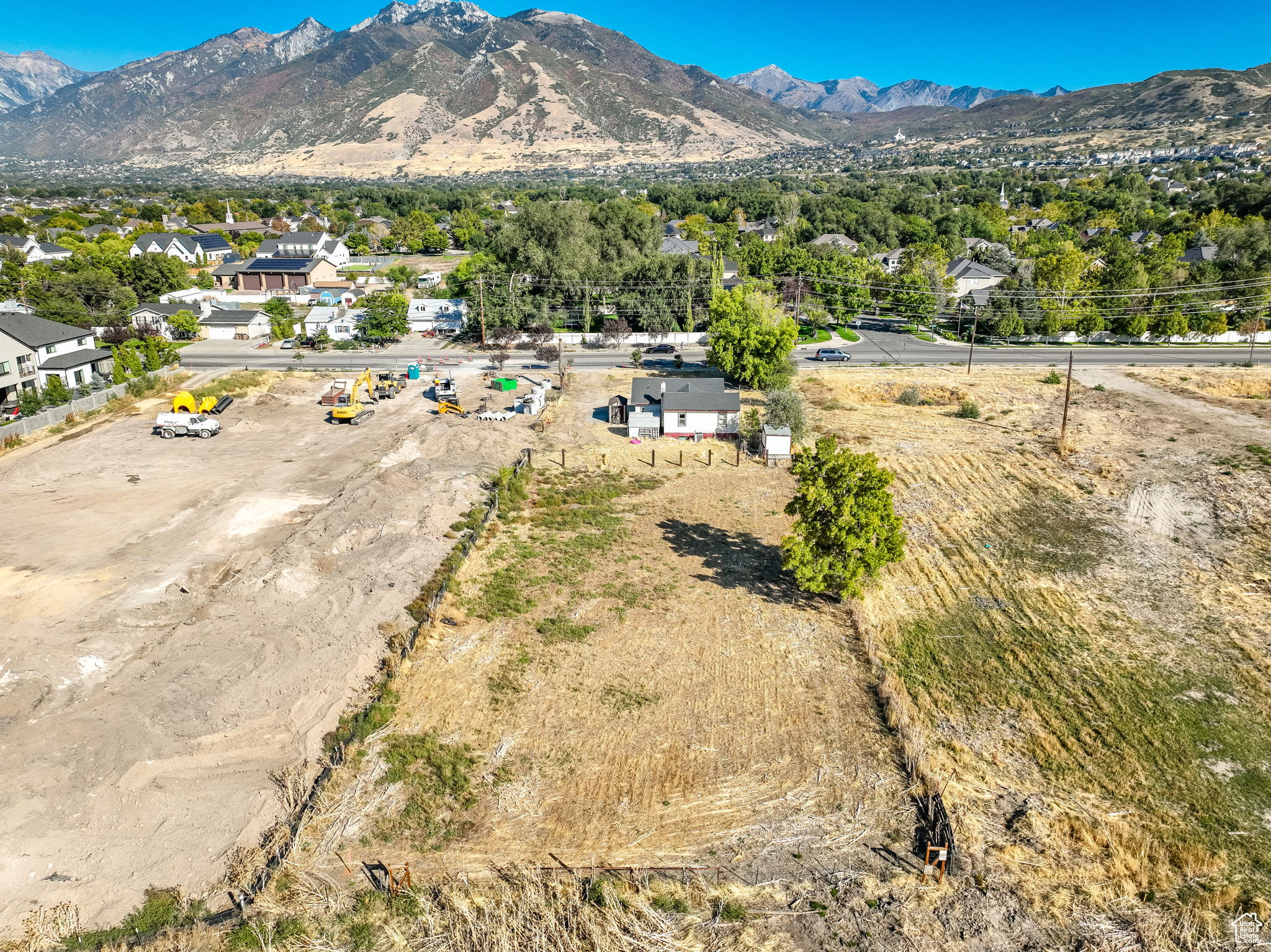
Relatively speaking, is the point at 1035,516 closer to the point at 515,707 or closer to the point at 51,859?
the point at 515,707

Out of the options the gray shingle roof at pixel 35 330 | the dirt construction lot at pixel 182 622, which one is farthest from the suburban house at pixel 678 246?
the gray shingle roof at pixel 35 330

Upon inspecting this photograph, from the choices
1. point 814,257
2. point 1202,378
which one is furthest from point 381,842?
point 814,257

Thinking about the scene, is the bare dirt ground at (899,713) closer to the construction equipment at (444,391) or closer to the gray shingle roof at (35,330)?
the construction equipment at (444,391)

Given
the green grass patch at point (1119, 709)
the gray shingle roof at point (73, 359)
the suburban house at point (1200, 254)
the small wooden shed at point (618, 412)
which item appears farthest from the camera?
the suburban house at point (1200, 254)

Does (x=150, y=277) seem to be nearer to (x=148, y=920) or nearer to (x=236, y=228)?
(x=236, y=228)

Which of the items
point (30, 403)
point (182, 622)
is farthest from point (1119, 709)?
point (30, 403)

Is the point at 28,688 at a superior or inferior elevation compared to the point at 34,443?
inferior

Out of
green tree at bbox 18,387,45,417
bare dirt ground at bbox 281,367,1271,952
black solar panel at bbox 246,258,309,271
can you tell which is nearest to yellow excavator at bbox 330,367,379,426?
green tree at bbox 18,387,45,417
